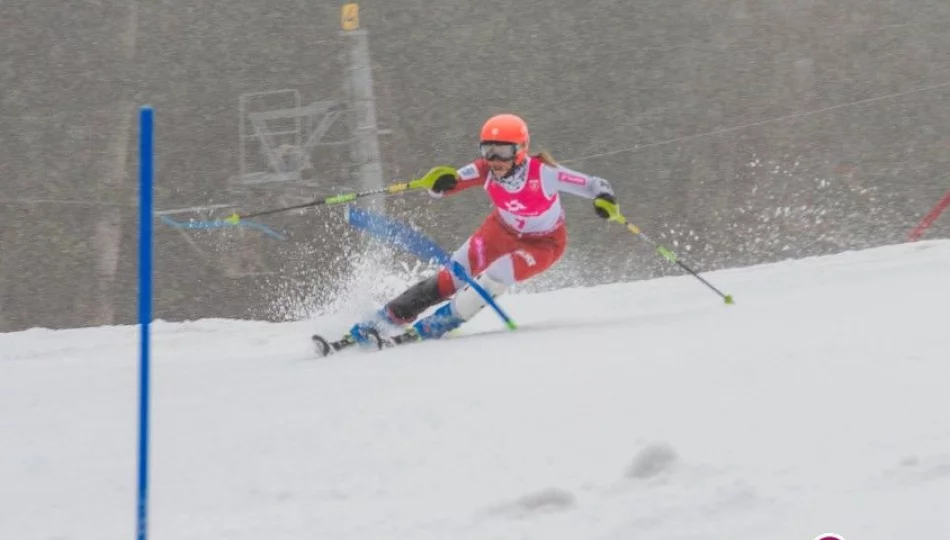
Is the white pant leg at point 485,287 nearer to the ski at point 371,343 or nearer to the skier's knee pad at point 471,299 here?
the skier's knee pad at point 471,299

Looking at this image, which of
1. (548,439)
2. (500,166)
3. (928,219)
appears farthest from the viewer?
(928,219)

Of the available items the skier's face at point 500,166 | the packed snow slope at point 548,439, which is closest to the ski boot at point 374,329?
the packed snow slope at point 548,439

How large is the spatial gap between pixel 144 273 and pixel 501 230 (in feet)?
14.5

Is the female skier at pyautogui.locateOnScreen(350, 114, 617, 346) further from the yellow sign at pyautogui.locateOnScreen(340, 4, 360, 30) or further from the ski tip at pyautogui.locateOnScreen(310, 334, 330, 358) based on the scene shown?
the yellow sign at pyautogui.locateOnScreen(340, 4, 360, 30)

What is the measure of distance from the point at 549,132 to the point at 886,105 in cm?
398

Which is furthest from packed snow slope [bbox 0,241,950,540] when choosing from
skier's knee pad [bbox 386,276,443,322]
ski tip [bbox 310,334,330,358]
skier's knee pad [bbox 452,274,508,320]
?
skier's knee pad [bbox 386,276,443,322]

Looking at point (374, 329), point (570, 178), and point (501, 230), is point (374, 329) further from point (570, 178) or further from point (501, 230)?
point (570, 178)

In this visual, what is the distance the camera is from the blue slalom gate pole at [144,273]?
3.08 meters

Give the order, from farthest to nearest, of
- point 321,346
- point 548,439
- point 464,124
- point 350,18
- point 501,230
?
point 350,18
point 464,124
point 501,230
point 321,346
point 548,439

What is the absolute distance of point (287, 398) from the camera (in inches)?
202

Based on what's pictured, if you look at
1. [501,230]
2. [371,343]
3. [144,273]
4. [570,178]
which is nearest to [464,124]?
[501,230]

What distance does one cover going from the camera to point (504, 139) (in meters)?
7.04

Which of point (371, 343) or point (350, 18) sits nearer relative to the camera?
point (371, 343)

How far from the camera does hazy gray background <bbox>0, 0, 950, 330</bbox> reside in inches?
489
